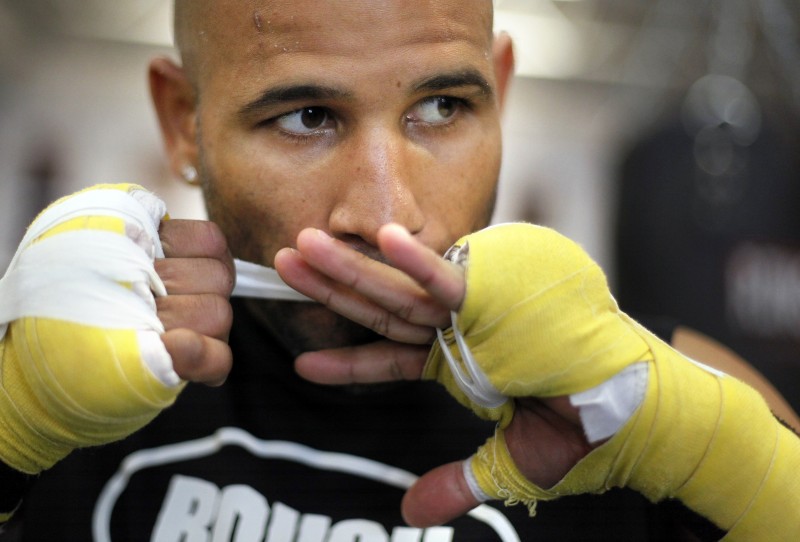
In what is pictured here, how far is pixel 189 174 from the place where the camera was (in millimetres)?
1025

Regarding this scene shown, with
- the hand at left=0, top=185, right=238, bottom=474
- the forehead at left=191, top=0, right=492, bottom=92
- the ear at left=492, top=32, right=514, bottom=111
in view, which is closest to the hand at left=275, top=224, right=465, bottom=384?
the hand at left=0, top=185, right=238, bottom=474

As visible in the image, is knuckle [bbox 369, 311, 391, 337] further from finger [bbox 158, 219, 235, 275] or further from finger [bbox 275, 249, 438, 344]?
finger [bbox 158, 219, 235, 275]

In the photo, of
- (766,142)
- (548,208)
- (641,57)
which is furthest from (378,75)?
(548,208)

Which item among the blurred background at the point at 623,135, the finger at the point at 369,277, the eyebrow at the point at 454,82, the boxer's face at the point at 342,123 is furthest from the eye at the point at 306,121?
the blurred background at the point at 623,135

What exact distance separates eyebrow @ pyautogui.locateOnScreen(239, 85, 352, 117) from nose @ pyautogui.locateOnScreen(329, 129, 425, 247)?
0.05 meters

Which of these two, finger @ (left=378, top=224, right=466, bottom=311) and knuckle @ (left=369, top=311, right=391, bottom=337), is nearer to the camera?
finger @ (left=378, top=224, right=466, bottom=311)

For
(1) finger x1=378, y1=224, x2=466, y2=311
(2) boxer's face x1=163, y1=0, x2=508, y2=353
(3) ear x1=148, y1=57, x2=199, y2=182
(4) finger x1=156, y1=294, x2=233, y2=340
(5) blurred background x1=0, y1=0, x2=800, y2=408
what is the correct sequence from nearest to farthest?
(1) finger x1=378, y1=224, x2=466, y2=311, (4) finger x1=156, y1=294, x2=233, y2=340, (2) boxer's face x1=163, y1=0, x2=508, y2=353, (3) ear x1=148, y1=57, x2=199, y2=182, (5) blurred background x1=0, y1=0, x2=800, y2=408

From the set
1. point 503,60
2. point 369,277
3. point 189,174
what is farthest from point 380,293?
point 503,60

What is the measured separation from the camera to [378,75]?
75 cm

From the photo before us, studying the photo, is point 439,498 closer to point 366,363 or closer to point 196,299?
point 366,363

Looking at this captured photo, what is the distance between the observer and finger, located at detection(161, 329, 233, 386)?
60 centimetres

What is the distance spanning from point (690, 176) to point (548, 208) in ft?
3.63

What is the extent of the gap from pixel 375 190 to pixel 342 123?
104mm

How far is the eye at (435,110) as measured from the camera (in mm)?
803
